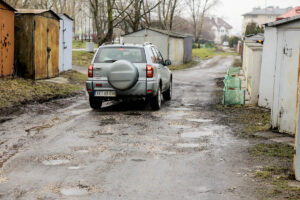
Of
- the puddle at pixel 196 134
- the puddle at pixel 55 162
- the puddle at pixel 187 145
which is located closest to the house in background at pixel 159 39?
the puddle at pixel 196 134

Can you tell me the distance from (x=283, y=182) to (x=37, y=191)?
10.0 ft

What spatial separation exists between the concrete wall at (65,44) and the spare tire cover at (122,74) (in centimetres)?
1190

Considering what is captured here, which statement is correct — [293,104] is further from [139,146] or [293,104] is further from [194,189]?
[194,189]

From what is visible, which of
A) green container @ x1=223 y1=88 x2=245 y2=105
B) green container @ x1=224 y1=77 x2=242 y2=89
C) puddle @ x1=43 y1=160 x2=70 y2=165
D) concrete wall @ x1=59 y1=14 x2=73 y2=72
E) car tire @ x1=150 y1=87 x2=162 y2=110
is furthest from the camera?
concrete wall @ x1=59 y1=14 x2=73 y2=72

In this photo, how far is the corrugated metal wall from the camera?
638 inches

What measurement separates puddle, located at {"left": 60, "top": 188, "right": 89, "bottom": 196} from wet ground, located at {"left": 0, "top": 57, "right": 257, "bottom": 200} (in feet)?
0.04

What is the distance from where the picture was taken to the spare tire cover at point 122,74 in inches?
445

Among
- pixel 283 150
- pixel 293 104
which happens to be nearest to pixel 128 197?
pixel 283 150

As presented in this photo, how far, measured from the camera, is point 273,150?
7629 mm

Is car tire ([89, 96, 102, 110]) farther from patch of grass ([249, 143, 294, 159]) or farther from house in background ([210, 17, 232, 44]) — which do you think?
house in background ([210, 17, 232, 44])

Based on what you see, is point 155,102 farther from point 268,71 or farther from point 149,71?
point 268,71

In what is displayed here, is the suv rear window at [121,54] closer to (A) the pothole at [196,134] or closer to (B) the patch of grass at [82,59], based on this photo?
(A) the pothole at [196,134]

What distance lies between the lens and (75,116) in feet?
36.5

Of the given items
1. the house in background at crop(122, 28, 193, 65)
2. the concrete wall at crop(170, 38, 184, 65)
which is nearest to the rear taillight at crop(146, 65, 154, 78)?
the house in background at crop(122, 28, 193, 65)
